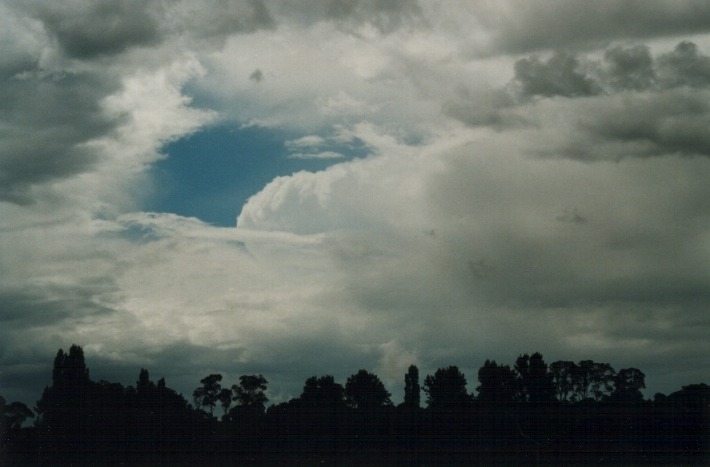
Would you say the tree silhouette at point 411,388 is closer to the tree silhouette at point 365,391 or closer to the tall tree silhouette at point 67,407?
the tree silhouette at point 365,391

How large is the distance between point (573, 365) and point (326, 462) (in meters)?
34.3

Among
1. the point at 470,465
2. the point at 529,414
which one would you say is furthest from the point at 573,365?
the point at 470,465

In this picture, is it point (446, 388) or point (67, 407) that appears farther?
point (446, 388)

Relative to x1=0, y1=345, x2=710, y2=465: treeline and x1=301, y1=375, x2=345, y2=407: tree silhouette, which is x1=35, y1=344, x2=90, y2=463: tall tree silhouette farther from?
x1=301, y1=375, x2=345, y2=407: tree silhouette

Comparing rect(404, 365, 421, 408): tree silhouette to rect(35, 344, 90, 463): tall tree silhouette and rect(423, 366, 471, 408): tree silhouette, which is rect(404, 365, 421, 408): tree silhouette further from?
rect(35, 344, 90, 463): tall tree silhouette

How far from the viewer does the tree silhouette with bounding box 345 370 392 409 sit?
10881 cm

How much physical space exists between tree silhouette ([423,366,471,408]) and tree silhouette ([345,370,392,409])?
5691 millimetres

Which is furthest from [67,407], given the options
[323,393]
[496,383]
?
[496,383]

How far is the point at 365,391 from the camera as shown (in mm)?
114688

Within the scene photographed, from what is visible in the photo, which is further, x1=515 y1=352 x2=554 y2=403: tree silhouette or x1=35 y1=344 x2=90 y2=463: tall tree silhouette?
x1=515 y1=352 x2=554 y2=403: tree silhouette

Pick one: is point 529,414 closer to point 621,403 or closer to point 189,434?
point 621,403

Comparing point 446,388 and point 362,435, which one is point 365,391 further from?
point 362,435

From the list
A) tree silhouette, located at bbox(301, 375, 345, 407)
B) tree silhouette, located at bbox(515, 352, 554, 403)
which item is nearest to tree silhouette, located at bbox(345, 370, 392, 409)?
tree silhouette, located at bbox(301, 375, 345, 407)

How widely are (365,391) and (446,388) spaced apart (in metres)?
11.9
